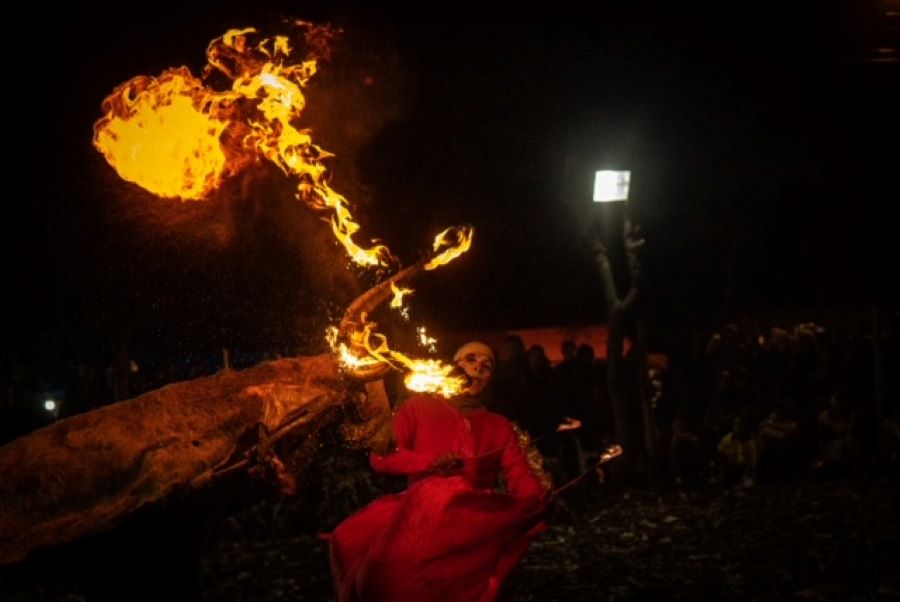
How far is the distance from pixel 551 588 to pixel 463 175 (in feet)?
24.9

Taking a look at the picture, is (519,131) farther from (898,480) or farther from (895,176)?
(895,176)

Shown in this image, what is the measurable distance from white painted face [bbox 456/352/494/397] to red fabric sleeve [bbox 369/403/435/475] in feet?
1.27

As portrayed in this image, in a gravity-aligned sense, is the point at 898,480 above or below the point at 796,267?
below

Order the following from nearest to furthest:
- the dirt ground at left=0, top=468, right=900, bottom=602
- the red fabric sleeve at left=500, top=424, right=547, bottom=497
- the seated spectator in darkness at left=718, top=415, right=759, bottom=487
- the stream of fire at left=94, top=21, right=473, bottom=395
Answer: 1. the red fabric sleeve at left=500, top=424, right=547, bottom=497
2. the dirt ground at left=0, top=468, right=900, bottom=602
3. the stream of fire at left=94, top=21, right=473, bottom=395
4. the seated spectator in darkness at left=718, top=415, right=759, bottom=487

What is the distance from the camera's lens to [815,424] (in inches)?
430

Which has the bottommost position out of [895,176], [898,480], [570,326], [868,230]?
[898,480]

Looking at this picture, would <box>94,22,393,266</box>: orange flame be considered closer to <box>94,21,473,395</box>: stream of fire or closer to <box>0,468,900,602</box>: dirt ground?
<box>94,21,473,395</box>: stream of fire

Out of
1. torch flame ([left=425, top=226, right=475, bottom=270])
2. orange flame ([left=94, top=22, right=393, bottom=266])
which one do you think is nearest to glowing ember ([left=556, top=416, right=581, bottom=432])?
torch flame ([left=425, top=226, right=475, bottom=270])

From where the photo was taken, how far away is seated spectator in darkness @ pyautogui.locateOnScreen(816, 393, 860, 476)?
420 inches

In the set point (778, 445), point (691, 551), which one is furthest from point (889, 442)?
point (691, 551)

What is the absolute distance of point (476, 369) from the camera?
5.20m

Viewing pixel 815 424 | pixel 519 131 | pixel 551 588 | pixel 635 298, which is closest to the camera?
pixel 551 588

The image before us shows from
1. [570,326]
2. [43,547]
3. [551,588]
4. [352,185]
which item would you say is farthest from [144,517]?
[570,326]

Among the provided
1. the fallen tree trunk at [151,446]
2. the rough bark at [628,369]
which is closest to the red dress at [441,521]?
the fallen tree trunk at [151,446]
